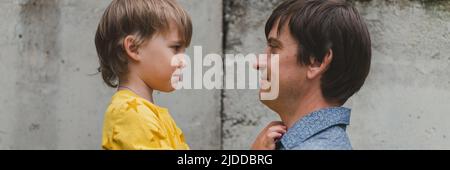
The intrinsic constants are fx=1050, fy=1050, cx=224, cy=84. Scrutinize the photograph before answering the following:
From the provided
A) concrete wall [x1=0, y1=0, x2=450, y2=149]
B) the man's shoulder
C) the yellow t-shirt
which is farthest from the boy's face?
concrete wall [x1=0, y1=0, x2=450, y2=149]

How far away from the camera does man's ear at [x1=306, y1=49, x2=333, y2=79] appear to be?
3.18 metres

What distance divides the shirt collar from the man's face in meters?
0.09

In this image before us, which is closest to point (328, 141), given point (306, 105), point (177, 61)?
point (306, 105)

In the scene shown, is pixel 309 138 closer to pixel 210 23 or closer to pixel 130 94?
pixel 130 94

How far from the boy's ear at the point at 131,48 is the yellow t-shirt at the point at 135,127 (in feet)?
0.43

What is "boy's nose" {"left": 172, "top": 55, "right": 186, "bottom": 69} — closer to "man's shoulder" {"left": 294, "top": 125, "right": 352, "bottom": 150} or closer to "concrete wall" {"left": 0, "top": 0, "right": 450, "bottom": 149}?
"man's shoulder" {"left": 294, "top": 125, "right": 352, "bottom": 150}

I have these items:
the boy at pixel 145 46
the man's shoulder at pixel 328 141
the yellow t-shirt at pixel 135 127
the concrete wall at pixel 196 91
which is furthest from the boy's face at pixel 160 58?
the concrete wall at pixel 196 91

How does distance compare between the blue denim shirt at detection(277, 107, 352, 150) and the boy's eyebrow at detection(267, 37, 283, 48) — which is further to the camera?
the boy's eyebrow at detection(267, 37, 283, 48)

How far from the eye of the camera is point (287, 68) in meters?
3.21

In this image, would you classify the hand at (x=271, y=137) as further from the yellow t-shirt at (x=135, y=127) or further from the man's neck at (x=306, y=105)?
the yellow t-shirt at (x=135, y=127)

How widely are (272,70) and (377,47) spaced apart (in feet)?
4.74

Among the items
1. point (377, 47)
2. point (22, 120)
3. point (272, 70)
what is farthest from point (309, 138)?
point (22, 120)

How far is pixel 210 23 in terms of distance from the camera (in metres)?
4.59

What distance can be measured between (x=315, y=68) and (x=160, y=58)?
1.61ft
